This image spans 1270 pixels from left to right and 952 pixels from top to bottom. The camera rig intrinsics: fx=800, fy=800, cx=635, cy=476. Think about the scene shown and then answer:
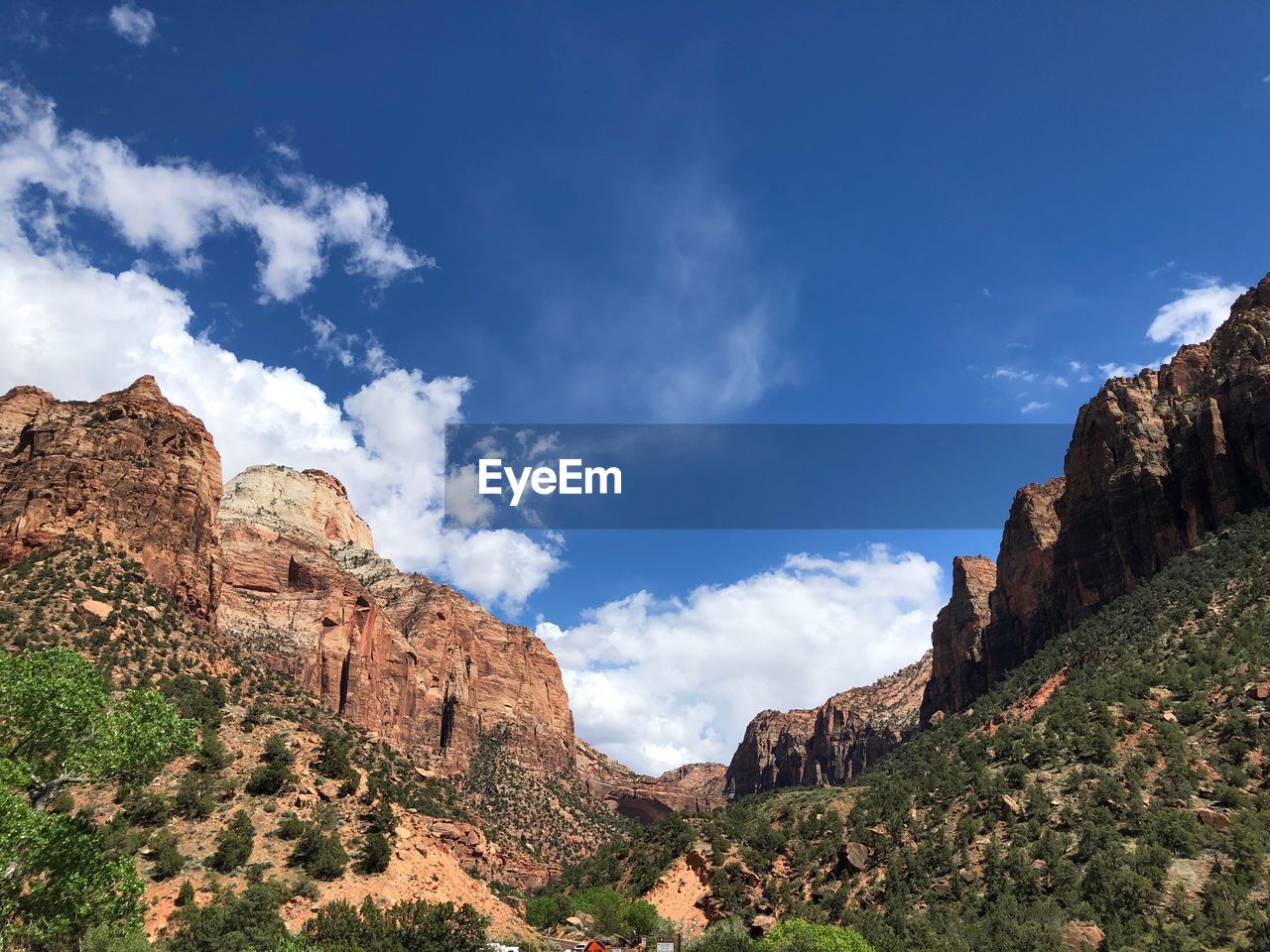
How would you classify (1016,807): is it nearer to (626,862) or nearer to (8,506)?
(626,862)

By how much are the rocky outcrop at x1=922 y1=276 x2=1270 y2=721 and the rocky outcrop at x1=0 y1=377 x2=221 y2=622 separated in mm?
89623

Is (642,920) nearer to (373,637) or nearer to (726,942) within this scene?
(726,942)

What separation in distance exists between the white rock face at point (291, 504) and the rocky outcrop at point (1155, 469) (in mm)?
118232

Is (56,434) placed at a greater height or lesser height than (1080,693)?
greater

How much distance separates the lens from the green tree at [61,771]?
877 inches

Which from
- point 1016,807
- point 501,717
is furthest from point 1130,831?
point 501,717

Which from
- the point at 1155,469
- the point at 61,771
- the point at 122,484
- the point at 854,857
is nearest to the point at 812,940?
the point at 854,857

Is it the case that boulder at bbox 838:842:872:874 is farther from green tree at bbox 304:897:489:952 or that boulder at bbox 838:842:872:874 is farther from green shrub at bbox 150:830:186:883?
green shrub at bbox 150:830:186:883

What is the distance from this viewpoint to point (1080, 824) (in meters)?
41.1

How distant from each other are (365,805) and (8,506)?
41.1 metres

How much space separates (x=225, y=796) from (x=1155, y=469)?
281 ft

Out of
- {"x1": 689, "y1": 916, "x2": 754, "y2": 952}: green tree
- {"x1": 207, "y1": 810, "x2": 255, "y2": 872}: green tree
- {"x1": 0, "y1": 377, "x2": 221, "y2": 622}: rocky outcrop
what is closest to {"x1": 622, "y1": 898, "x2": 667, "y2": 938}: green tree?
{"x1": 689, "y1": 916, "x2": 754, "y2": 952}: green tree

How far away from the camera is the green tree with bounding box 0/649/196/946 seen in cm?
2228

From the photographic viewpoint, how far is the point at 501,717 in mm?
151750
